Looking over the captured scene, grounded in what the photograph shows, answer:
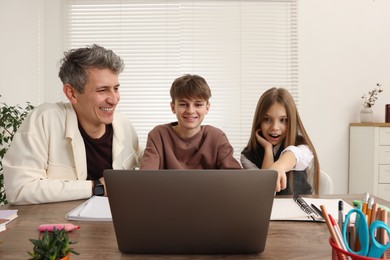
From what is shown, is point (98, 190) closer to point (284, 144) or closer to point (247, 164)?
point (247, 164)

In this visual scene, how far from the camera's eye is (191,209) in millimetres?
764

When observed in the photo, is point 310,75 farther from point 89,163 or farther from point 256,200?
point 256,200

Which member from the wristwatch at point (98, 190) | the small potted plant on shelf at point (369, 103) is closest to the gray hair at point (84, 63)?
the wristwatch at point (98, 190)

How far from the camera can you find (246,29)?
4.00 meters

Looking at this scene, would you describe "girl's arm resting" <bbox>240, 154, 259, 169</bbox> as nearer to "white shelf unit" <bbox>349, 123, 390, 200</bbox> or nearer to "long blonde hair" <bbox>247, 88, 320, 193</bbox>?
"long blonde hair" <bbox>247, 88, 320, 193</bbox>

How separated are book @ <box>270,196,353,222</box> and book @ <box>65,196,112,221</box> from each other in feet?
1.56

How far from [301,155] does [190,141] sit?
52cm

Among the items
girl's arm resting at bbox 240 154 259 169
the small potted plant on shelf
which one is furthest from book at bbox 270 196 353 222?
the small potted plant on shelf

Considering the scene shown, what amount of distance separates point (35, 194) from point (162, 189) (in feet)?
2.69

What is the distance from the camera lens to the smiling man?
1.83 m

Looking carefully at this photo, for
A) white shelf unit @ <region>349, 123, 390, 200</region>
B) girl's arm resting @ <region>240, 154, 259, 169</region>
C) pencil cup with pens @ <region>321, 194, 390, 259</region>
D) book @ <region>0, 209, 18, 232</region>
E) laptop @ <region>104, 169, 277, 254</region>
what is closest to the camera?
pencil cup with pens @ <region>321, 194, 390, 259</region>

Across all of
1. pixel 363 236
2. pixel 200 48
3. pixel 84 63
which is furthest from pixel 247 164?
pixel 200 48

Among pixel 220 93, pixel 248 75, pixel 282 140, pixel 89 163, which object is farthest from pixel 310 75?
pixel 89 163

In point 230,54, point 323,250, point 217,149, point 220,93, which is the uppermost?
point 230,54
